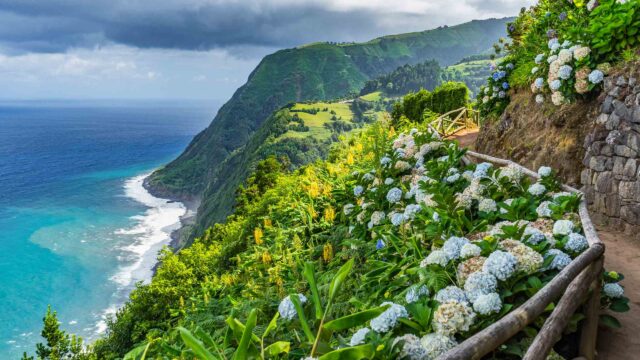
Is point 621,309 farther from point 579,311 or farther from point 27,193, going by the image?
point 27,193

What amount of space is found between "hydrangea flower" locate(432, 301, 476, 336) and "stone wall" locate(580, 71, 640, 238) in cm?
505

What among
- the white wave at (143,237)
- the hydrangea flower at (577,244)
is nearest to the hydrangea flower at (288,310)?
the hydrangea flower at (577,244)

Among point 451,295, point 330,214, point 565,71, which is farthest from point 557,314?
point 565,71

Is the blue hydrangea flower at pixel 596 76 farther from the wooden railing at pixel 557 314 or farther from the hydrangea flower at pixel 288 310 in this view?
the hydrangea flower at pixel 288 310

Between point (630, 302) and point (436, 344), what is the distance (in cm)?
288

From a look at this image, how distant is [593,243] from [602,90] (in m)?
5.05

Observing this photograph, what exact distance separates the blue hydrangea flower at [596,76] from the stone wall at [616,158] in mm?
101

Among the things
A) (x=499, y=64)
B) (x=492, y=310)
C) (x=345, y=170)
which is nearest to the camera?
(x=492, y=310)

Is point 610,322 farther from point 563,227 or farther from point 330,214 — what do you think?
point 330,214

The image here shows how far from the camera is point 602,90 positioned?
779cm

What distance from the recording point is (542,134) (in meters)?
9.45

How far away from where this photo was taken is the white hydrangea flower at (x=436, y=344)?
9.38 ft

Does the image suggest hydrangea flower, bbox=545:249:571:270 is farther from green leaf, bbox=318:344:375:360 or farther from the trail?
green leaf, bbox=318:344:375:360

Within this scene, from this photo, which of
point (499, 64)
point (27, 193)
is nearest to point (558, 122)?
point (499, 64)
